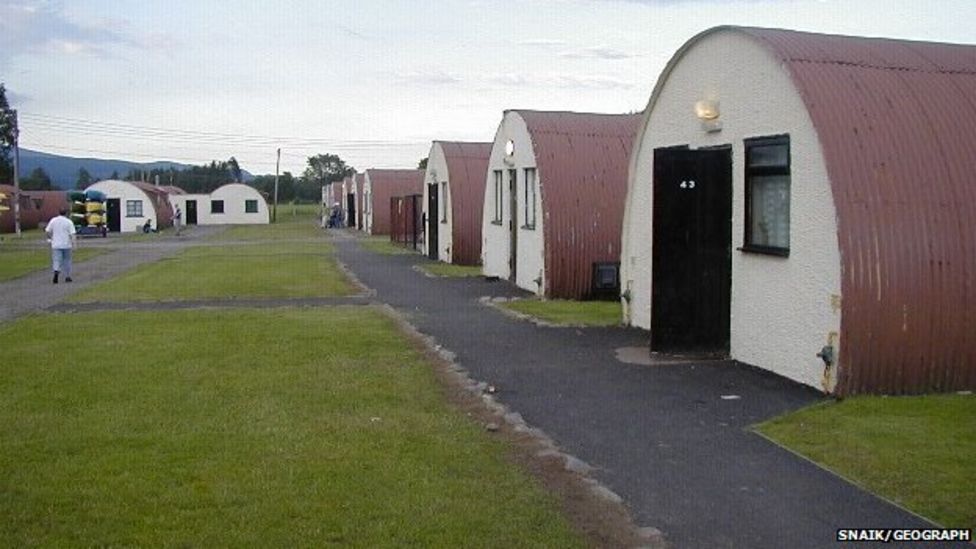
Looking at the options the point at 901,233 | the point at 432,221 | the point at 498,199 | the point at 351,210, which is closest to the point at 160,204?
the point at 351,210

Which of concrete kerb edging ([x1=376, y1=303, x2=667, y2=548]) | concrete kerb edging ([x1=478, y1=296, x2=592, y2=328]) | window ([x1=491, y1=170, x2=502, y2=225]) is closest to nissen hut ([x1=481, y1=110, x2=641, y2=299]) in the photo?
concrete kerb edging ([x1=478, y1=296, x2=592, y2=328])

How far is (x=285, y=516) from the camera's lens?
6828mm

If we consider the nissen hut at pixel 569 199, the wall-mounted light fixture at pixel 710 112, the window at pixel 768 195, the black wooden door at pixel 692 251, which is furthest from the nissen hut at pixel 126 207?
the window at pixel 768 195

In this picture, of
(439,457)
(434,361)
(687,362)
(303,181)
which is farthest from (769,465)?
(303,181)

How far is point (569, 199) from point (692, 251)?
27.6ft

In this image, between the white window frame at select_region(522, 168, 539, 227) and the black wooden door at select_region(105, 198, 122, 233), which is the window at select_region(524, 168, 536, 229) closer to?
the white window frame at select_region(522, 168, 539, 227)

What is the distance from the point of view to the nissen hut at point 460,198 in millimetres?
31766

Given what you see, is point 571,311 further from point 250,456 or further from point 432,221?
point 432,221

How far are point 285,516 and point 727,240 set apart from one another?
7.74 meters

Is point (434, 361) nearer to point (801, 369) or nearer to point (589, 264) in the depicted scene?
point (801, 369)

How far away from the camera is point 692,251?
43.1ft

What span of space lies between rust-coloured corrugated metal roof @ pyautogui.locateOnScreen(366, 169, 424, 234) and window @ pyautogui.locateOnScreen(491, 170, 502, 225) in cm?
3212

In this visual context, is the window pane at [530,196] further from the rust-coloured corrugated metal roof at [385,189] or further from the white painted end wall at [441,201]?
the rust-coloured corrugated metal roof at [385,189]

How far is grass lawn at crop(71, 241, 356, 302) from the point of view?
22.7m
